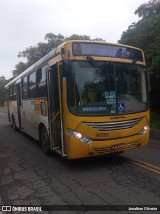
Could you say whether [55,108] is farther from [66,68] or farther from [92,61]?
[92,61]

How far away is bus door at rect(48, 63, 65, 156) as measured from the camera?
6949 millimetres

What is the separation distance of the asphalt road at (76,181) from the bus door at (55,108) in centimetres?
65

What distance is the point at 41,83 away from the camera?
29.1 ft

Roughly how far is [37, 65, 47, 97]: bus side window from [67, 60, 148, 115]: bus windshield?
6.42 feet

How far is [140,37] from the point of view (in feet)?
59.8

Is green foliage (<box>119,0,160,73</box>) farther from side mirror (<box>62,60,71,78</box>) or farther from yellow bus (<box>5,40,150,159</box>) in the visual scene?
side mirror (<box>62,60,71,78</box>)

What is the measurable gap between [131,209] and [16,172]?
3.54 meters

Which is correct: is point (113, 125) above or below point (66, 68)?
below

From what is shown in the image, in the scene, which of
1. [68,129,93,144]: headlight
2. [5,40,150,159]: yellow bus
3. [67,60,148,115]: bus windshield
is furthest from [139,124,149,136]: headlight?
[68,129,93,144]: headlight

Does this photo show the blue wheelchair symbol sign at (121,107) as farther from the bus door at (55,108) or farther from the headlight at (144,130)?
the bus door at (55,108)

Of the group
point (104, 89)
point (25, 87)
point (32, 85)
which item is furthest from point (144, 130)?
point (25, 87)

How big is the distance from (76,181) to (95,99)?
6.46ft

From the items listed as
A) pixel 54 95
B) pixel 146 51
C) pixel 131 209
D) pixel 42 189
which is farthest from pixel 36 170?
pixel 146 51

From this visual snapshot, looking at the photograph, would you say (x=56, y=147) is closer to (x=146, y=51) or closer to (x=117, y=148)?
(x=117, y=148)
